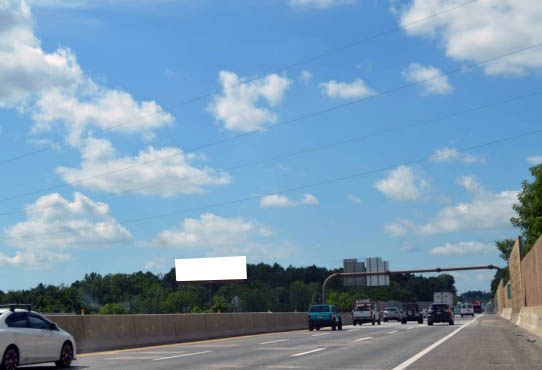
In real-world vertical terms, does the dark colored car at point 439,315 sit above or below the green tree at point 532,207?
below

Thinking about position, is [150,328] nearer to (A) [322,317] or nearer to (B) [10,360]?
(B) [10,360]

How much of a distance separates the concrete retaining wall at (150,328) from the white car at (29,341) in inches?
197

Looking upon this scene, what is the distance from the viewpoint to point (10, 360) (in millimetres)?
15898

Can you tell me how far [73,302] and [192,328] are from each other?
11221 cm

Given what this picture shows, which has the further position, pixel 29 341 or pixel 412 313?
pixel 412 313

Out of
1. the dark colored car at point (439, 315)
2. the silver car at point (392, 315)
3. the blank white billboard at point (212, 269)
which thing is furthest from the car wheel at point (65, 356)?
the blank white billboard at point (212, 269)

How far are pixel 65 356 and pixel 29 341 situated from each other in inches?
67.3

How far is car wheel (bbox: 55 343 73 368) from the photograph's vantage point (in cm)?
1811

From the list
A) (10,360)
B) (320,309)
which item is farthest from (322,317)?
(10,360)

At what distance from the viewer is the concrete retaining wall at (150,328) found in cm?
2490

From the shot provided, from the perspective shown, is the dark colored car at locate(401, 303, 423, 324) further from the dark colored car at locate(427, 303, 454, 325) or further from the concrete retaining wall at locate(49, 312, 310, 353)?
the concrete retaining wall at locate(49, 312, 310, 353)

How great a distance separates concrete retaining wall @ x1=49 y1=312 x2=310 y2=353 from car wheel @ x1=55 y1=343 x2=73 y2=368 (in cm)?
471

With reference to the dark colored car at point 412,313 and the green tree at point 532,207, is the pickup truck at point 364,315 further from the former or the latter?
the green tree at point 532,207

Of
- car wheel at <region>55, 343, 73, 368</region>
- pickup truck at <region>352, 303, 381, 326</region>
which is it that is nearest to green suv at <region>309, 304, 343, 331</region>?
pickup truck at <region>352, 303, 381, 326</region>
